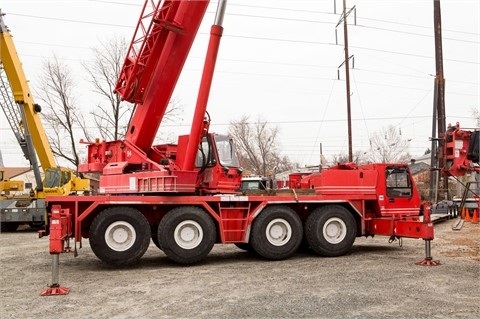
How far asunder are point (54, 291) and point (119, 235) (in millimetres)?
2482

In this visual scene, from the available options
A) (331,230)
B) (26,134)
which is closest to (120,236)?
(331,230)

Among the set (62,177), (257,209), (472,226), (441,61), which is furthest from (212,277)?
(441,61)

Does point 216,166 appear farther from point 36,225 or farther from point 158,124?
point 36,225

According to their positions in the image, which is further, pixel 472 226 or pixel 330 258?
pixel 472 226

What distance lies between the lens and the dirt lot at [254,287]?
21.9 ft

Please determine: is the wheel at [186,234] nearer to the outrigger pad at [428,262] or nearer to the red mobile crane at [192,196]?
the red mobile crane at [192,196]

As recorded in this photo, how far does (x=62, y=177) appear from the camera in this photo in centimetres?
2059

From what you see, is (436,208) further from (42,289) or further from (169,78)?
(42,289)

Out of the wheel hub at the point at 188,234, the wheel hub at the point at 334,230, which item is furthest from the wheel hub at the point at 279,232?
the wheel hub at the point at 188,234

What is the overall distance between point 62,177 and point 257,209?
1208 cm

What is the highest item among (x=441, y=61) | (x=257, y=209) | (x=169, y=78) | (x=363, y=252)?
(x=441, y=61)

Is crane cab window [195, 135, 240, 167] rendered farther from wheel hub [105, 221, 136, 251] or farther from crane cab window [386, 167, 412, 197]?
crane cab window [386, 167, 412, 197]

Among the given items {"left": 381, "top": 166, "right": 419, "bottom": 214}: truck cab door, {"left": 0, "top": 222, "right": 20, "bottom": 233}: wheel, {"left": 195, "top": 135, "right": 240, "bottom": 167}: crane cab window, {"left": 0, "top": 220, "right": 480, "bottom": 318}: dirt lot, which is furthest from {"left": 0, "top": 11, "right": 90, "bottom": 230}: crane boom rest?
{"left": 381, "top": 166, "right": 419, "bottom": 214}: truck cab door

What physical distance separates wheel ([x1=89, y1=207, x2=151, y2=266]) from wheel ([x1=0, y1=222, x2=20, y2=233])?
11762 millimetres
